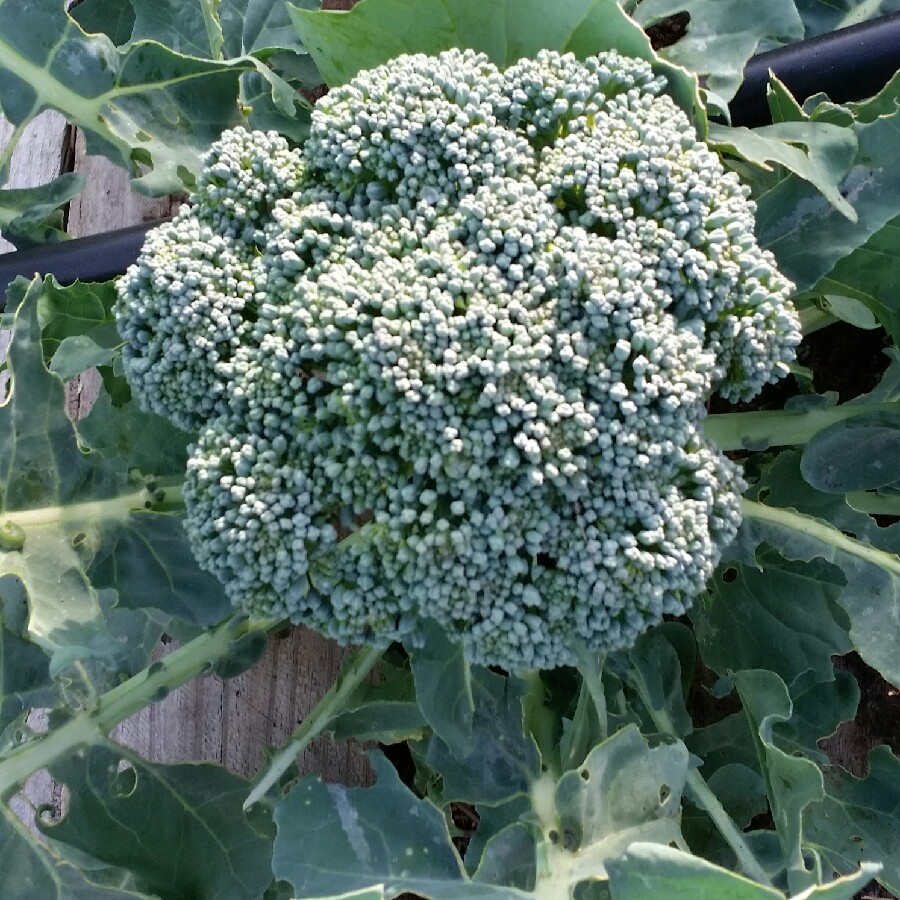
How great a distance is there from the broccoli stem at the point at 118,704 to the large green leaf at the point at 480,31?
63 cm

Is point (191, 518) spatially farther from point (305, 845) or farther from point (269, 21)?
point (269, 21)

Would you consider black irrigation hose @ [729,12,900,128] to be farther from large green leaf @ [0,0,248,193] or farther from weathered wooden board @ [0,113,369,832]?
weathered wooden board @ [0,113,369,832]

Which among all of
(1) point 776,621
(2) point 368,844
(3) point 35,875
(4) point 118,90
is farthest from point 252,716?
(4) point 118,90

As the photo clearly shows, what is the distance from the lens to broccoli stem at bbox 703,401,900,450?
1.00 m

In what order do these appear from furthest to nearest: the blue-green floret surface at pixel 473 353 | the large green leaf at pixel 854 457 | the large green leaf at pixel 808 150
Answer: the large green leaf at pixel 854 457, the large green leaf at pixel 808 150, the blue-green floret surface at pixel 473 353

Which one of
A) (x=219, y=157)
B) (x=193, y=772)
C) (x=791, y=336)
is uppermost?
(x=219, y=157)

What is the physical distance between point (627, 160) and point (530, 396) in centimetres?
23

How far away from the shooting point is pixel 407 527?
0.74 m

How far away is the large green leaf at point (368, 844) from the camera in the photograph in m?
0.78

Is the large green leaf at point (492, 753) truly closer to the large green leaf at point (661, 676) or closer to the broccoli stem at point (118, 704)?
the large green leaf at point (661, 676)

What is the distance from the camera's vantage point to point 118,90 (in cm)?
101

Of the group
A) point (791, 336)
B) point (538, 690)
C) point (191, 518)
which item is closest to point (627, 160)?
point (791, 336)

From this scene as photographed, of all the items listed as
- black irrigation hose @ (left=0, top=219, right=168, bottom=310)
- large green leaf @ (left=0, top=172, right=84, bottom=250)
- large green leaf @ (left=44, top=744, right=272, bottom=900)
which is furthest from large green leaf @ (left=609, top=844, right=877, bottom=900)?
large green leaf @ (left=0, top=172, right=84, bottom=250)

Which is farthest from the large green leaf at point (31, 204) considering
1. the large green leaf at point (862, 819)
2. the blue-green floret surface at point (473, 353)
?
the large green leaf at point (862, 819)
